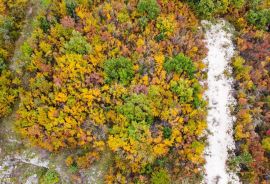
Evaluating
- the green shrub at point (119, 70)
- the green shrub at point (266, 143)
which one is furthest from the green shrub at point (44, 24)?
the green shrub at point (266, 143)

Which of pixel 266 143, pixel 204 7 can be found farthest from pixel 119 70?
pixel 266 143

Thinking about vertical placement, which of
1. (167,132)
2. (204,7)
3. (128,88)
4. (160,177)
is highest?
(204,7)

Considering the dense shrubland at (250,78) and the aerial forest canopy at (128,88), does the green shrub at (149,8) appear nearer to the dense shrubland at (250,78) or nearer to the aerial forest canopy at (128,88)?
the aerial forest canopy at (128,88)

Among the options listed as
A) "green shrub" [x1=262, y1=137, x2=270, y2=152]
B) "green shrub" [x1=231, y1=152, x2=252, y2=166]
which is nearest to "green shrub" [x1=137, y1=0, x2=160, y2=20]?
"green shrub" [x1=231, y1=152, x2=252, y2=166]

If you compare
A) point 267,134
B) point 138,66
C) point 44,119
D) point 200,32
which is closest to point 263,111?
point 267,134

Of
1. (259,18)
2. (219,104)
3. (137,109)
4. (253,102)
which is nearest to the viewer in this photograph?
(137,109)

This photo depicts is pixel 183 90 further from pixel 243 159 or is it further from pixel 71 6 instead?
pixel 71 6
